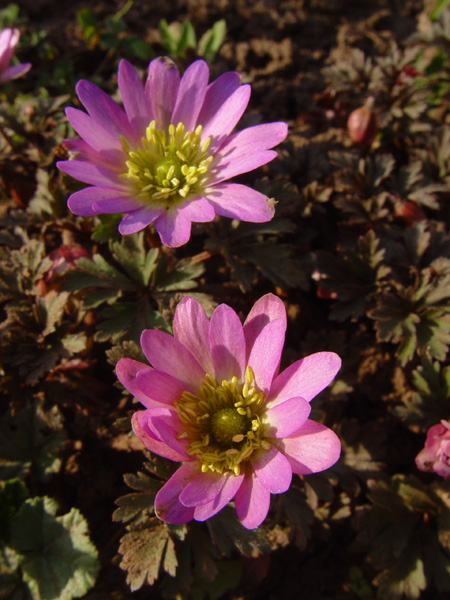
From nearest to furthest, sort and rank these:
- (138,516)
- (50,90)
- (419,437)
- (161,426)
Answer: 1. (161,426)
2. (138,516)
3. (419,437)
4. (50,90)

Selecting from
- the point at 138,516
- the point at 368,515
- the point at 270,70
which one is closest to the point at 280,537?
the point at 368,515

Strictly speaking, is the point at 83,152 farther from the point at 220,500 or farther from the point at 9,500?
the point at 9,500

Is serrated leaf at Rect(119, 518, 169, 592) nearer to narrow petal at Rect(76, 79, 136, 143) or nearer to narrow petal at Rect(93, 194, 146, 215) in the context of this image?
narrow petal at Rect(93, 194, 146, 215)

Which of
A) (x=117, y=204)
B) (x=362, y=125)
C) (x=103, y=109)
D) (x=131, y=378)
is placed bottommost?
(x=362, y=125)

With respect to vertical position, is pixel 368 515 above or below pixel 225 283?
below

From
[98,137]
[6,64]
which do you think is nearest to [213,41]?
[6,64]

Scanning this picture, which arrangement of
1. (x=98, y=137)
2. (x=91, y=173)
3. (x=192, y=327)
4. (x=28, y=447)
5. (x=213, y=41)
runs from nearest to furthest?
(x=192, y=327), (x=91, y=173), (x=98, y=137), (x=28, y=447), (x=213, y=41)

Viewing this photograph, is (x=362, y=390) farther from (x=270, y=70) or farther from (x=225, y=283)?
(x=270, y=70)
